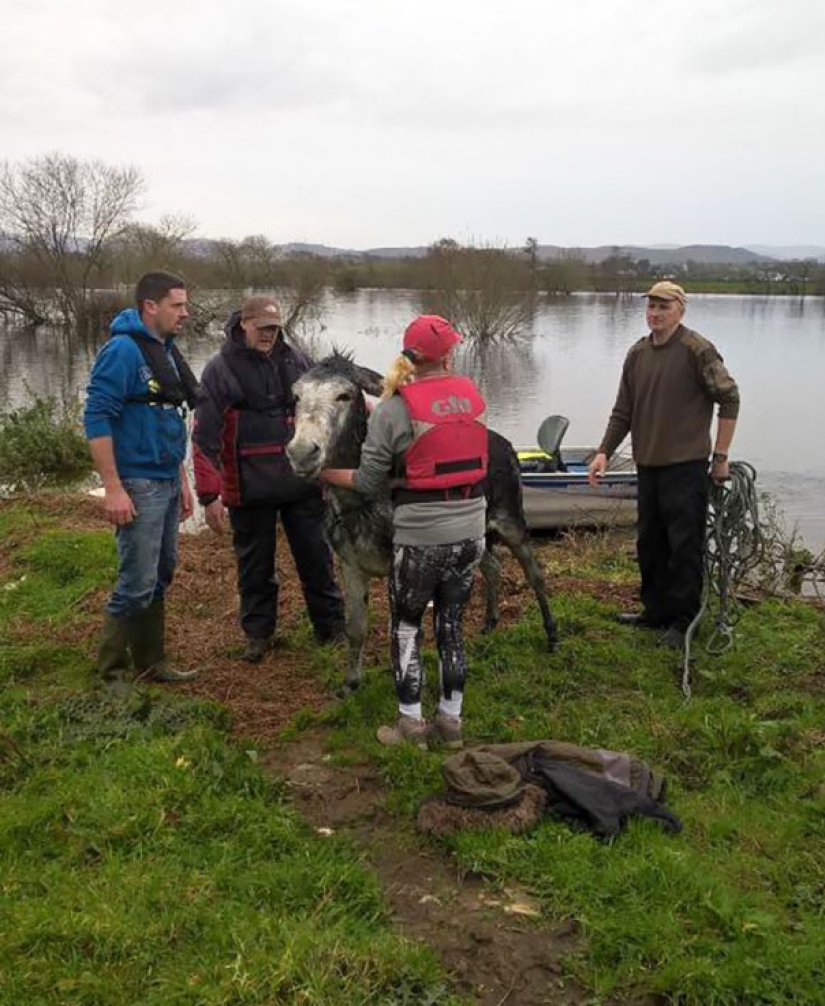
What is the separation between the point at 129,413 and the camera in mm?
4836

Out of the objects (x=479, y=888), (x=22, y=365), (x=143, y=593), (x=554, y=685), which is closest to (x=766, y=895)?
(x=479, y=888)

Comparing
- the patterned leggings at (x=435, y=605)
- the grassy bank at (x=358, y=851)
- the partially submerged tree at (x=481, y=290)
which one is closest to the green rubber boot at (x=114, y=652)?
the grassy bank at (x=358, y=851)

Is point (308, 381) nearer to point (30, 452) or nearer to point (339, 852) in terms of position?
point (339, 852)

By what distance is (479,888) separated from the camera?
3.45m

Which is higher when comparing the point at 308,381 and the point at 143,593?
the point at 308,381

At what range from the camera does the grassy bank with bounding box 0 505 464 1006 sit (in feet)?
9.15

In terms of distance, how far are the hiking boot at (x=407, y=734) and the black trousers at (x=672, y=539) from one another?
8.34ft

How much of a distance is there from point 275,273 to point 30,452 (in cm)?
3408

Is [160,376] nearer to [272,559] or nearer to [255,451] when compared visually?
[255,451]

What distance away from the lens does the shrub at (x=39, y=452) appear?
14.0m

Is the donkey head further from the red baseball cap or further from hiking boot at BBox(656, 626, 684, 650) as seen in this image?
hiking boot at BBox(656, 626, 684, 650)

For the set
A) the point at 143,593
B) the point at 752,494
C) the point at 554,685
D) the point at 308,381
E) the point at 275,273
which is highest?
the point at 275,273

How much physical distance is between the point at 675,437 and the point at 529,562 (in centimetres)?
133

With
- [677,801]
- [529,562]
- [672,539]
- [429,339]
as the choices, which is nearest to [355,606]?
[529,562]
